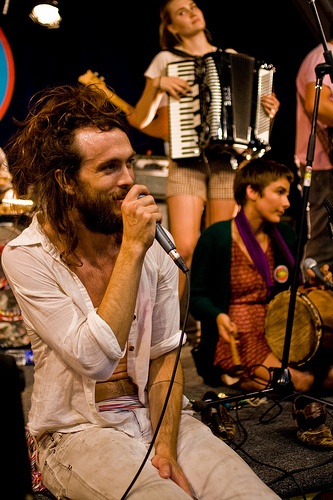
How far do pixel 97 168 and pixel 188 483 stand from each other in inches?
39.2

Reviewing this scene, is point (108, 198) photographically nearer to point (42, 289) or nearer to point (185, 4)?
point (42, 289)

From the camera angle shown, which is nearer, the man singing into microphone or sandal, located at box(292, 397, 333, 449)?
the man singing into microphone

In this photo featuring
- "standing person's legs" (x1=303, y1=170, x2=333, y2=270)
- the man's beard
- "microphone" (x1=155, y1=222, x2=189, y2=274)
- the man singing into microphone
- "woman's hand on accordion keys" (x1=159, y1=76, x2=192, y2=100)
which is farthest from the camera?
"standing person's legs" (x1=303, y1=170, x2=333, y2=270)

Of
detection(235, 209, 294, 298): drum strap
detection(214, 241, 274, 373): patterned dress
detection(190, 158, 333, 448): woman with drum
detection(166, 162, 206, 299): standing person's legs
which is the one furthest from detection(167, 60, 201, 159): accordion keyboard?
detection(214, 241, 274, 373): patterned dress

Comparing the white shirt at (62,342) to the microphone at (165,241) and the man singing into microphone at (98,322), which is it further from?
the microphone at (165,241)

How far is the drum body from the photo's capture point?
310 cm

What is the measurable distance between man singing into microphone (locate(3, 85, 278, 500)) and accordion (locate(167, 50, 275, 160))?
181 cm

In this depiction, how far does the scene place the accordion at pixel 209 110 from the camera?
12.7ft

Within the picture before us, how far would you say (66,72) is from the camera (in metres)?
6.13

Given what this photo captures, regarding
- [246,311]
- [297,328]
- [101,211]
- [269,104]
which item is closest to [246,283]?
[246,311]

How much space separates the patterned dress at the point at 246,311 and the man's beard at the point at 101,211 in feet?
5.68

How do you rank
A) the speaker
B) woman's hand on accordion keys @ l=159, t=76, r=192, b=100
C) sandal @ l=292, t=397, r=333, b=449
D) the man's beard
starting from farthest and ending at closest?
woman's hand on accordion keys @ l=159, t=76, r=192, b=100, sandal @ l=292, t=397, r=333, b=449, the man's beard, the speaker

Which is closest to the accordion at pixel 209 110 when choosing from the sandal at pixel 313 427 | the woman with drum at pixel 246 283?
the woman with drum at pixel 246 283

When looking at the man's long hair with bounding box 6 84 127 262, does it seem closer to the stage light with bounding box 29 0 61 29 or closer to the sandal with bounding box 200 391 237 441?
the sandal with bounding box 200 391 237 441
